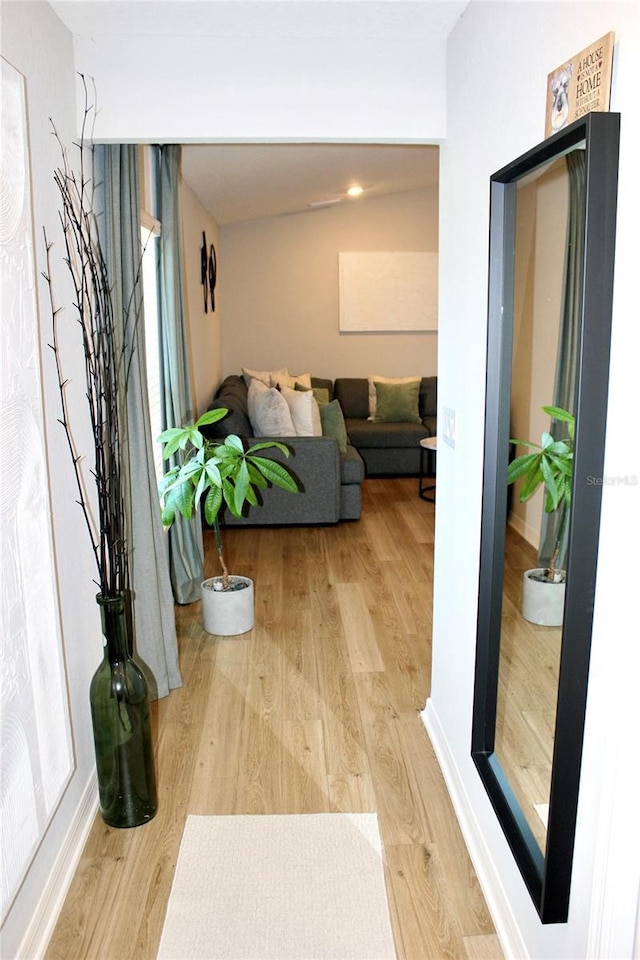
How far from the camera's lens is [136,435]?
2.96 meters

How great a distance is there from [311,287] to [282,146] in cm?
354

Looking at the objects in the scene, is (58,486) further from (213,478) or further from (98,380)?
(213,478)

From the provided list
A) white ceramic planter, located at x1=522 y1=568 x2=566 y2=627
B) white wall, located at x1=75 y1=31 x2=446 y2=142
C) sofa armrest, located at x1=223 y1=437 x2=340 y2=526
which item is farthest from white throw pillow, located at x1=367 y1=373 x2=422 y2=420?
white ceramic planter, located at x1=522 y1=568 x2=566 y2=627

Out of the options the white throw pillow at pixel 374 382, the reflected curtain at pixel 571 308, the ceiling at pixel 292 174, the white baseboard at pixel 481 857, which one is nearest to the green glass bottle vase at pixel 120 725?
the white baseboard at pixel 481 857

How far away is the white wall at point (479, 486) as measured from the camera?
127 centimetres

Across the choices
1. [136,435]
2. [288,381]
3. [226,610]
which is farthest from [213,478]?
[288,381]

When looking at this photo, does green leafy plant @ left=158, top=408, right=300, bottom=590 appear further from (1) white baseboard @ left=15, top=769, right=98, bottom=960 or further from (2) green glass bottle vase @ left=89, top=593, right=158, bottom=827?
(1) white baseboard @ left=15, top=769, right=98, bottom=960

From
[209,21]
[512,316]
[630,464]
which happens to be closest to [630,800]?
[630,464]

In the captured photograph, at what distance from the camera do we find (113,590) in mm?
2221

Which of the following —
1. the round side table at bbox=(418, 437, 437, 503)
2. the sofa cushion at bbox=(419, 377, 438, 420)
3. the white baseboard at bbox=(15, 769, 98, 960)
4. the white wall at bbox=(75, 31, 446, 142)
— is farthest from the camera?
the sofa cushion at bbox=(419, 377, 438, 420)

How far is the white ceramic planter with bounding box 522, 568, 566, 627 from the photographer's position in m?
1.52

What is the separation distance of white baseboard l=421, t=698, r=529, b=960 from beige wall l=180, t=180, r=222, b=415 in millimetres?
2863

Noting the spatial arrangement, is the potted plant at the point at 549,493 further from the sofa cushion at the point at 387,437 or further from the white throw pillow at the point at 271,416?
the sofa cushion at the point at 387,437

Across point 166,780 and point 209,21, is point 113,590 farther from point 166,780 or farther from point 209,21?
point 209,21
